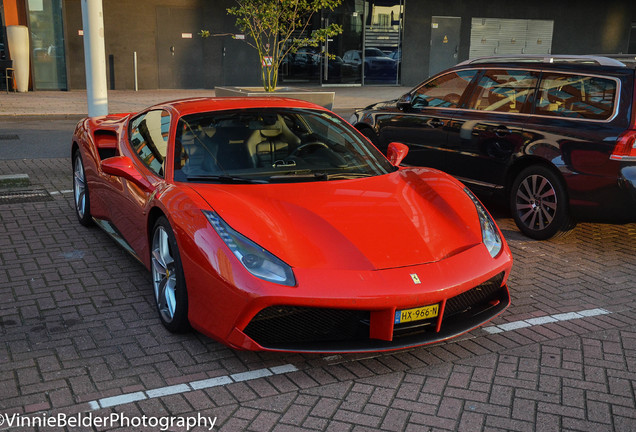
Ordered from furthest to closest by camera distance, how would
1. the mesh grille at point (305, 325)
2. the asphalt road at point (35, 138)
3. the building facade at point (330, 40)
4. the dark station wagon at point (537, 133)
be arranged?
the building facade at point (330, 40), the asphalt road at point (35, 138), the dark station wagon at point (537, 133), the mesh grille at point (305, 325)

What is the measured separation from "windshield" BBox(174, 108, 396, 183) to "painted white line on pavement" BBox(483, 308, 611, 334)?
1369 millimetres

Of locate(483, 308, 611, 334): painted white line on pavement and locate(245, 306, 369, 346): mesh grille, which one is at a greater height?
locate(245, 306, 369, 346): mesh grille

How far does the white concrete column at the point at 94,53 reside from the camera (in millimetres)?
10383

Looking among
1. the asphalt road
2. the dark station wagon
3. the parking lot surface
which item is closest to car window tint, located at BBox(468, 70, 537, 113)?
the dark station wagon

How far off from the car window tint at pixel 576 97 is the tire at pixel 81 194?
440cm

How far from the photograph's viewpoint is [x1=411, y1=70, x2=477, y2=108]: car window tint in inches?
303

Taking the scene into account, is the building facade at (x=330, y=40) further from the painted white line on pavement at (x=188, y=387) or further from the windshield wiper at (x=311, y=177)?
the painted white line on pavement at (x=188, y=387)

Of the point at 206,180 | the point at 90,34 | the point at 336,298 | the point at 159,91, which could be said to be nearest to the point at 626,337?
the point at 336,298

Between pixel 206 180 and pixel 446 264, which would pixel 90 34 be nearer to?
pixel 206 180

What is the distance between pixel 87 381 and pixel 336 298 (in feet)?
4.60

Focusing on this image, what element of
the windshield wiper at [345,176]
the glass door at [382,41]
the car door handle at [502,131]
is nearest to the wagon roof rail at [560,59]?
the car door handle at [502,131]

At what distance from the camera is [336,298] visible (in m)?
3.62

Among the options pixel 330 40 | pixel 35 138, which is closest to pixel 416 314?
pixel 35 138

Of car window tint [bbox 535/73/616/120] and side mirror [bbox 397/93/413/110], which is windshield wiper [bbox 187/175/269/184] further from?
side mirror [bbox 397/93/413/110]
